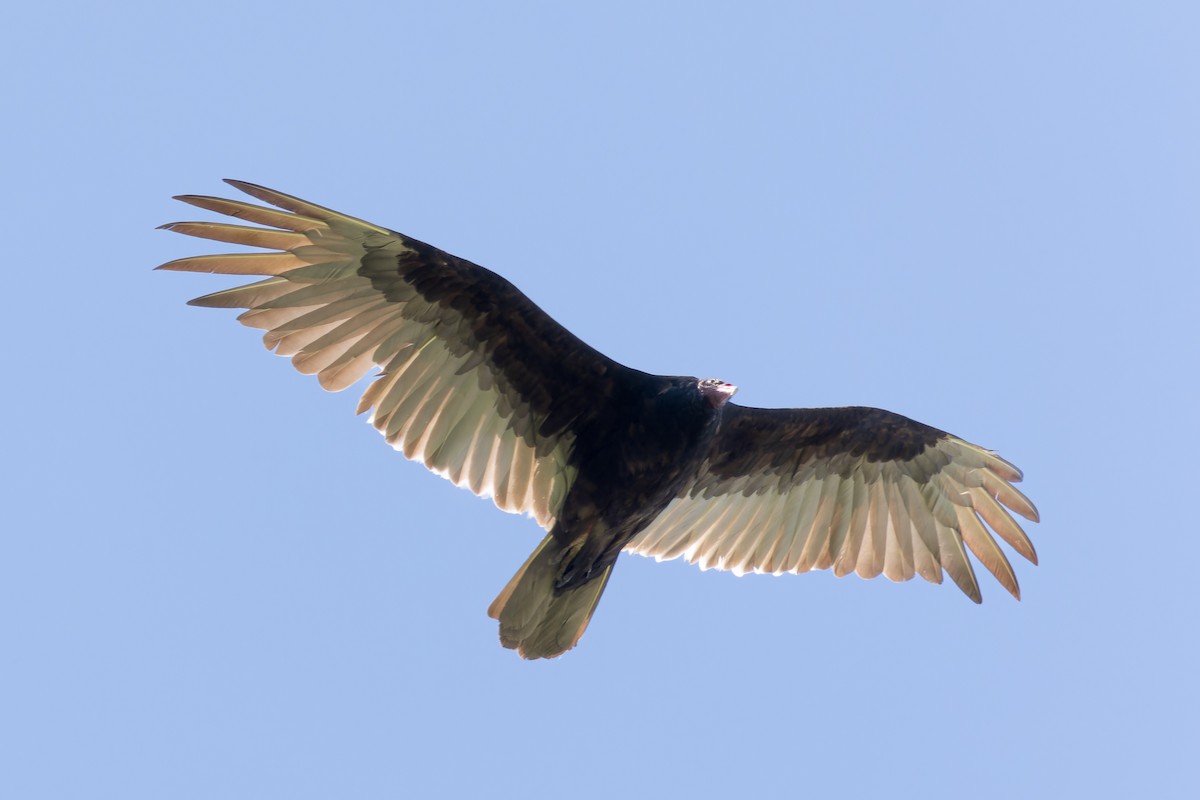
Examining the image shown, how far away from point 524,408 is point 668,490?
2.74ft

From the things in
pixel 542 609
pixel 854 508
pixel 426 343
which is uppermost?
pixel 854 508

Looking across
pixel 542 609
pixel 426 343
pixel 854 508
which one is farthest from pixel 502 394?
pixel 854 508

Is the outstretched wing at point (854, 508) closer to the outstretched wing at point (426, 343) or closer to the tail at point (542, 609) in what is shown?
the tail at point (542, 609)

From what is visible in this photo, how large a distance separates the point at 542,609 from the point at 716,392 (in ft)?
4.52

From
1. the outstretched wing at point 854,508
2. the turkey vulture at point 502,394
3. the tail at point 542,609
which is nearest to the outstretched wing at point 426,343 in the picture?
the turkey vulture at point 502,394

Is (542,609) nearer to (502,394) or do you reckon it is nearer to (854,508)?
(502,394)

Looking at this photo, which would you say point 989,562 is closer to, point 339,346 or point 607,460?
point 607,460

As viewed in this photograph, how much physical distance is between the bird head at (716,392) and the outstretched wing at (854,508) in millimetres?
1131

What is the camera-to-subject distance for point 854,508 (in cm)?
857

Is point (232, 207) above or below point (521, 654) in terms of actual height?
above

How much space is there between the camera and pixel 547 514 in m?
7.52

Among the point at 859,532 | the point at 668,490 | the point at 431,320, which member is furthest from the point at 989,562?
the point at 431,320

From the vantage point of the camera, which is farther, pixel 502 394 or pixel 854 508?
pixel 854 508

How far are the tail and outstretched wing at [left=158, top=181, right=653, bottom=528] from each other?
265 millimetres
